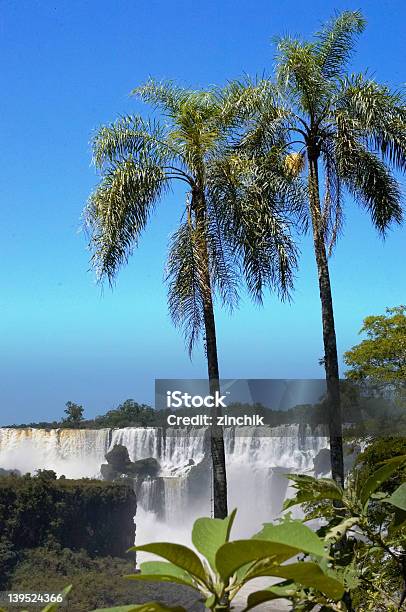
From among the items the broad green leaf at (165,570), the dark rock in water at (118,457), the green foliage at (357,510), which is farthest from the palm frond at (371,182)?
the broad green leaf at (165,570)

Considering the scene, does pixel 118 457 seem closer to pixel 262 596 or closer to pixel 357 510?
pixel 357 510

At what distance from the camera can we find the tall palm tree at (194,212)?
27.1ft

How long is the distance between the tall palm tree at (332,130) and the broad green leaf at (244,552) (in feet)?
26.0

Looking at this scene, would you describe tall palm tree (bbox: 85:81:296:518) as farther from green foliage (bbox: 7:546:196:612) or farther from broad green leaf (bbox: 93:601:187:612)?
broad green leaf (bbox: 93:601:187:612)

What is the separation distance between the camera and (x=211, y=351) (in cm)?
849

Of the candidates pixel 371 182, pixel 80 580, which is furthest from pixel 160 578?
pixel 80 580

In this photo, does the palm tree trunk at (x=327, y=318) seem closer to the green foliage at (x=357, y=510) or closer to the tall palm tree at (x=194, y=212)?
the tall palm tree at (x=194, y=212)

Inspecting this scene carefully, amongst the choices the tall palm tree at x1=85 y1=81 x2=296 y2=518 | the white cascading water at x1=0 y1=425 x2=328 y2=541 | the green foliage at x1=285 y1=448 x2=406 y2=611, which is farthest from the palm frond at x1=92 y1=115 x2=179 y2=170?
the green foliage at x1=285 y1=448 x2=406 y2=611

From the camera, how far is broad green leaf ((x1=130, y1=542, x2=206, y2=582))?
1.41 ft

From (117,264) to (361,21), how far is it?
11.3ft

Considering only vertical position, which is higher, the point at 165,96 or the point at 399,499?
the point at 165,96

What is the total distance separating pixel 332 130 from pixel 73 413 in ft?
16.6

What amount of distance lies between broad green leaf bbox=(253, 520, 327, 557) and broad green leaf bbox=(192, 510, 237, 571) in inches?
0.8

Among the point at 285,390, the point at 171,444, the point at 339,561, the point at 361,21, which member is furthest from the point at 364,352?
the point at 339,561
